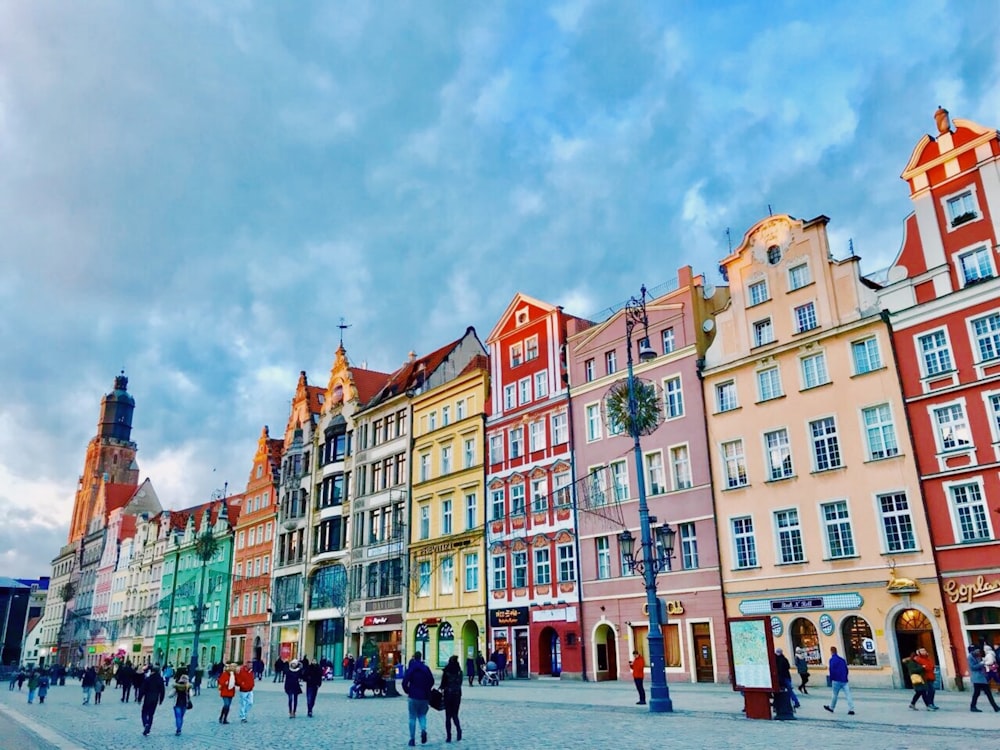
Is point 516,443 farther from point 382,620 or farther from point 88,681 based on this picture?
point 88,681

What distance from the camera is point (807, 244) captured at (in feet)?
111

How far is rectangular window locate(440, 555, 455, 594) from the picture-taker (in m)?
47.0

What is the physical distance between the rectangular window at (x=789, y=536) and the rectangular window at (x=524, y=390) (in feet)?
54.4

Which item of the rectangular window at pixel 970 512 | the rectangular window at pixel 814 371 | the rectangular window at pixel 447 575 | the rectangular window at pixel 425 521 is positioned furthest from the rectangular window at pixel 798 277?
the rectangular window at pixel 425 521

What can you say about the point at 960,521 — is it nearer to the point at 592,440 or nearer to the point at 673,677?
the point at 673,677

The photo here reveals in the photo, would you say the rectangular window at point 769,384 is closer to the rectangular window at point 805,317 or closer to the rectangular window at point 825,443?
the rectangular window at point 805,317

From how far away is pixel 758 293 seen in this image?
116 feet

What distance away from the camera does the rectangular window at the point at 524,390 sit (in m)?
45.3

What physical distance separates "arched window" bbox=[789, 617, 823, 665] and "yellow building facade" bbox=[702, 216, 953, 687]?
4cm

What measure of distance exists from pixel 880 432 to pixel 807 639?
8.24 m

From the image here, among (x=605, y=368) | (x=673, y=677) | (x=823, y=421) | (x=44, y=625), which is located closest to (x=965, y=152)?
(x=823, y=421)

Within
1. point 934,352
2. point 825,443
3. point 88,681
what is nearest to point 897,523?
point 825,443

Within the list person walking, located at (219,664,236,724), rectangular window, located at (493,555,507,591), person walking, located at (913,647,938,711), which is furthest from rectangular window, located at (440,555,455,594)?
person walking, located at (913,647,938,711)

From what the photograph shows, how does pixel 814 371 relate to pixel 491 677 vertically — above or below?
above
